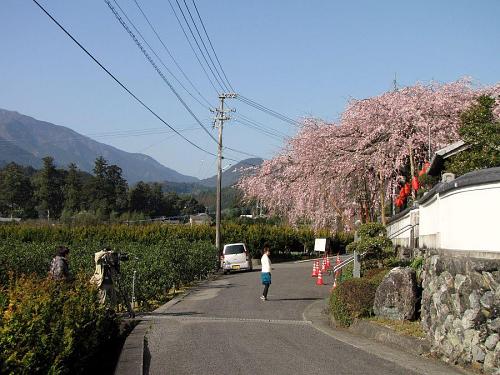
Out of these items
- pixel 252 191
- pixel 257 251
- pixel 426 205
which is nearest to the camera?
pixel 426 205

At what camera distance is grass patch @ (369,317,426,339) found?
1128 centimetres

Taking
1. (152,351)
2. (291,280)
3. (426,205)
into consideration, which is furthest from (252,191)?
(152,351)

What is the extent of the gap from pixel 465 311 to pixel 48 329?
557 centimetres

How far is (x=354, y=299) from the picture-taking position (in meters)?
13.9

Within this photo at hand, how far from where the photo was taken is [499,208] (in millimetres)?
8859

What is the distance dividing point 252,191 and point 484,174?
1043 inches

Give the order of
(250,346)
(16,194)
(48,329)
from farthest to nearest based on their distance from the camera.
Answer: (16,194), (250,346), (48,329)

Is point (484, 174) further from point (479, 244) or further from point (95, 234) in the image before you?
point (95, 234)

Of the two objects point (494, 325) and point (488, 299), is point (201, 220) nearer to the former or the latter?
point (488, 299)

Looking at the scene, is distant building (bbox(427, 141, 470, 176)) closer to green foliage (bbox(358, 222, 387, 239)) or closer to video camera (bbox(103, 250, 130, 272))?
green foliage (bbox(358, 222, 387, 239))

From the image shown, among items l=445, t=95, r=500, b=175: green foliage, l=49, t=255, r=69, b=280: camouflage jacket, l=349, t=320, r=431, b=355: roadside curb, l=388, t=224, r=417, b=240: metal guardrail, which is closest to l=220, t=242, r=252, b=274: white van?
l=388, t=224, r=417, b=240: metal guardrail

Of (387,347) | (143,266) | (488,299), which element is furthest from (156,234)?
(488,299)

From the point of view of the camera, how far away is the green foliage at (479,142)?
51.0ft

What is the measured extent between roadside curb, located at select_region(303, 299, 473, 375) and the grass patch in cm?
18
